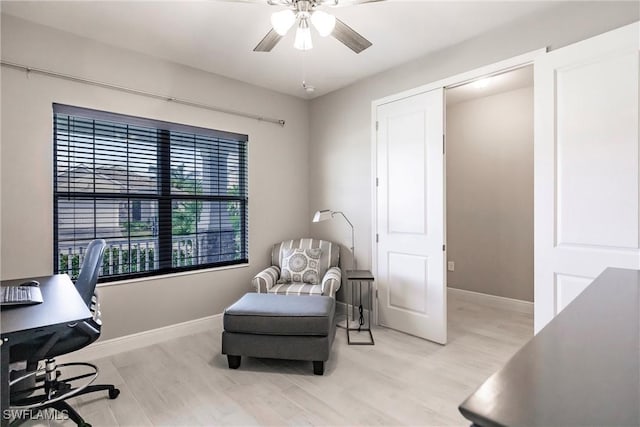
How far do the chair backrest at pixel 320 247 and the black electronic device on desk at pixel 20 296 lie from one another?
7.08 feet

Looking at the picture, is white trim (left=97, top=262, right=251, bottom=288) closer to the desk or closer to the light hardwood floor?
the light hardwood floor

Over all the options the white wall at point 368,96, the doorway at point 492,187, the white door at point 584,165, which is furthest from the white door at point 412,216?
the doorway at point 492,187

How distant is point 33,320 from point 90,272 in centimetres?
78

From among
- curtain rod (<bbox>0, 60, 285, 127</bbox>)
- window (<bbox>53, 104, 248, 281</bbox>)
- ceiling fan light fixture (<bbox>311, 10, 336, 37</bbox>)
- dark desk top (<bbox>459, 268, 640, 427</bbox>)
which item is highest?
curtain rod (<bbox>0, 60, 285, 127</bbox>)

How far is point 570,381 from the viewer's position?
0.52 m

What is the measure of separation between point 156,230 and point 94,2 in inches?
70.4

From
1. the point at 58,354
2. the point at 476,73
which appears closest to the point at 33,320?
the point at 58,354

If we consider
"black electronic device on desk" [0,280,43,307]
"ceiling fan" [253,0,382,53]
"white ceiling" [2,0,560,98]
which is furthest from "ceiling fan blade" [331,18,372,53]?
"black electronic device on desk" [0,280,43,307]

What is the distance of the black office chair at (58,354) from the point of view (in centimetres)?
168

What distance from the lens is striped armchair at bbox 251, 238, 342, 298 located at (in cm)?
308

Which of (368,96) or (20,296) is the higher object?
(368,96)

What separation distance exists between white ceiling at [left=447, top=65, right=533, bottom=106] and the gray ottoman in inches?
105

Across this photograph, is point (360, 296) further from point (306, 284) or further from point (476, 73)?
point (476, 73)

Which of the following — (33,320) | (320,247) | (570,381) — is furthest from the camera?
(320,247)
